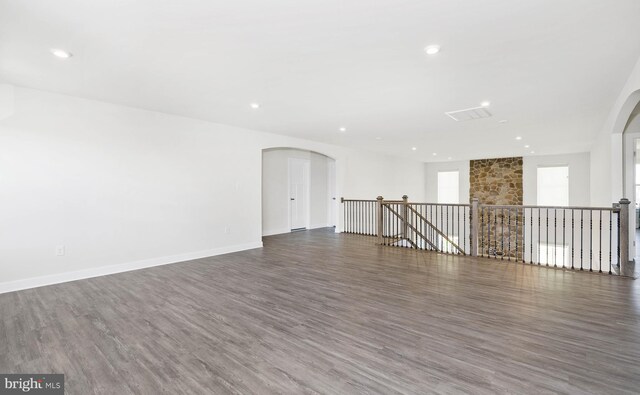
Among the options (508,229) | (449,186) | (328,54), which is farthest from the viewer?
(449,186)

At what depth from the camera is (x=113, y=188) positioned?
4.39 metres

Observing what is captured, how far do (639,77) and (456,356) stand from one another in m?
3.30

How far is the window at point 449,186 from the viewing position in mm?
12508

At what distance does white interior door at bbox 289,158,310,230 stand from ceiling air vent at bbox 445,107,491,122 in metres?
4.59

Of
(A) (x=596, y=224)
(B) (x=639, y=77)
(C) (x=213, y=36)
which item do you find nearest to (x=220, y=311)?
(C) (x=213, y=36)

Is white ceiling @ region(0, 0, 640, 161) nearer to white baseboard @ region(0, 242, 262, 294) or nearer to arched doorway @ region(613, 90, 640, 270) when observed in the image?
arched doorway @ region(613, 90, 640, 270)

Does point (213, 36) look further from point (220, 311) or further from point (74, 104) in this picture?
point (74, 104)

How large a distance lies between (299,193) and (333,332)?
6410 millimetres

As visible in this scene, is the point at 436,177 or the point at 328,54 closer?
the point at 328,54

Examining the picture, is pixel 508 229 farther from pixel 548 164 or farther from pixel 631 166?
pixel 548 164

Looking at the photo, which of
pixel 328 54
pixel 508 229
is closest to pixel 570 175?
pixel 508 229

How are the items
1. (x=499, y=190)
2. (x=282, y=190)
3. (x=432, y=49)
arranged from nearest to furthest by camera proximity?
(x=432, y=49) < (x=282, y=190) < (x=499, y=190)

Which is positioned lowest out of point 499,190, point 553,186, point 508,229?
point 508,229

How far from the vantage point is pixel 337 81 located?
3555mm
